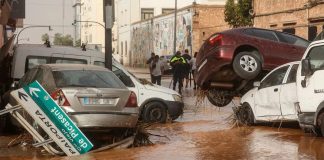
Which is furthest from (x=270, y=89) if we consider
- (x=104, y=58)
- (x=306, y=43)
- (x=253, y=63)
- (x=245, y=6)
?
(x=245, y=6)

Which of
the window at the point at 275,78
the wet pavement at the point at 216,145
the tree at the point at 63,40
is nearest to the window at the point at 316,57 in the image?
the wet pavement at the point at 216,145

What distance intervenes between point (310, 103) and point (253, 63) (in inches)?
101

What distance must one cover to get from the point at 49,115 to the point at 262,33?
647cm

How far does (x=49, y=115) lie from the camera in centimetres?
1000

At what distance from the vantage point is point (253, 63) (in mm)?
14203

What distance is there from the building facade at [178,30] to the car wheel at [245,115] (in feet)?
126

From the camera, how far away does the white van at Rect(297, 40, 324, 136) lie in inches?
459

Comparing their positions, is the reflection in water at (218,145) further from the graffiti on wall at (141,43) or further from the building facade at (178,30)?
the graffiti on wall at (141,43)

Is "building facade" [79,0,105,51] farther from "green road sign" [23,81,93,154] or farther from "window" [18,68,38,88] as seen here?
"green road sign" [23,81,93,154]

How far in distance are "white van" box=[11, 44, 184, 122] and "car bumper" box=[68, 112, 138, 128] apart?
3895mm

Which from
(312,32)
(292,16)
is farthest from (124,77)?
(292,16)

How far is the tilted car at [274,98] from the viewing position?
527 inches

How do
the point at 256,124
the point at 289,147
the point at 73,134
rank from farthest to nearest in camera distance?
the point at 256,124 < the point at 289,147 < the point at 73,134

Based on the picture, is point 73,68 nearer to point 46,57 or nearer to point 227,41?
point 46,57
